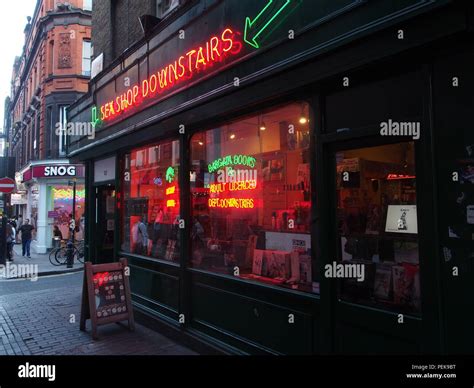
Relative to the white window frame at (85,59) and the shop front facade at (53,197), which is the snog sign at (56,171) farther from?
the white window frame at (85,59)

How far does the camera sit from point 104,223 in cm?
930

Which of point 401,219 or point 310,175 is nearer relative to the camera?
point 401,219

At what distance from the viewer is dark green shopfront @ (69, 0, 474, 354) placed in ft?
9.85

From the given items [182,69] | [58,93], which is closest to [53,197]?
[58,93]

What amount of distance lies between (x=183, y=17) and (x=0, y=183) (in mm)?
10682

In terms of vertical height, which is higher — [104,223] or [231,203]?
[231,203]

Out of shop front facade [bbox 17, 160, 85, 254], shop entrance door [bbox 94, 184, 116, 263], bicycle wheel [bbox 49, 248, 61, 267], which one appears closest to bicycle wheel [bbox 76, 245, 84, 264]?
bicycle wheel [bbox 49, 248, 61, 267]

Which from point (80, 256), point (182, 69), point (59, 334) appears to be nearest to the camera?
point (182, 69)

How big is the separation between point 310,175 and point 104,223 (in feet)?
21.3

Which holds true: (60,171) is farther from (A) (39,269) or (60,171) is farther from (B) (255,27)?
(B) (255,27)

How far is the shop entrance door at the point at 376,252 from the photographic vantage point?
329 centimetres

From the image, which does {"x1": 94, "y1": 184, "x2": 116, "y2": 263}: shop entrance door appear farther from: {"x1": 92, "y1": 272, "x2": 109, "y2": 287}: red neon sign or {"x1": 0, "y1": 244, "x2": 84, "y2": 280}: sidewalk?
{"x1": 0, "y1": 244, "x2": 84, "y2": 280}: sidewalk

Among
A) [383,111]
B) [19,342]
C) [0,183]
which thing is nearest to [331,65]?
[383,111]

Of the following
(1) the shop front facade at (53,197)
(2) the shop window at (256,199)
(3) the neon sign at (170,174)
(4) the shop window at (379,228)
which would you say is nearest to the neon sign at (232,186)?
(2) the shop window at (256,199)
